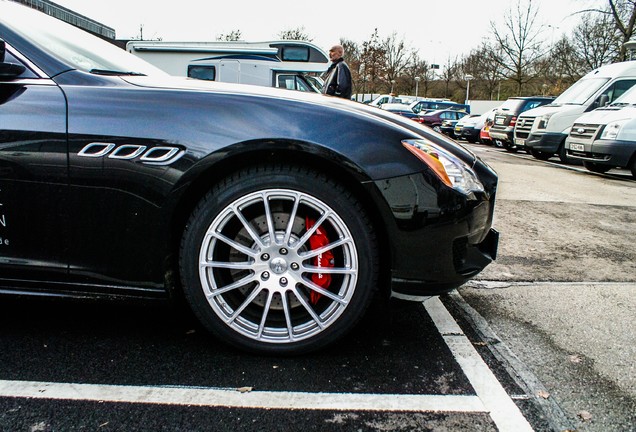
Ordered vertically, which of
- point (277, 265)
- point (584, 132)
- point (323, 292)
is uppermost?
point (584, 132)

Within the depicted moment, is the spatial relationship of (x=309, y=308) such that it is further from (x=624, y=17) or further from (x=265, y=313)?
(x=624, y=17)

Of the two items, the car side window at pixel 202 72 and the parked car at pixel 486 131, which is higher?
the car side window at pixel 202 72

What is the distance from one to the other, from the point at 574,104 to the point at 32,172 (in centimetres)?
1348

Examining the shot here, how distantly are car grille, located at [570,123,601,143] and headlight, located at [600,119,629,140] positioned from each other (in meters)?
0.16

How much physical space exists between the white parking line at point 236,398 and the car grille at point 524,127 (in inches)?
543

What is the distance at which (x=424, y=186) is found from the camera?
2.09m

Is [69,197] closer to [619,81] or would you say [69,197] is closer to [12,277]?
[12,277]

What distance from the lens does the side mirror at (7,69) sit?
205cm

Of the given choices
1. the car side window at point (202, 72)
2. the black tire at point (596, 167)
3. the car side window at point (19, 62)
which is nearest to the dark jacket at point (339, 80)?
the car side window at point (19, 62)

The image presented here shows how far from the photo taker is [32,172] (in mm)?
2062

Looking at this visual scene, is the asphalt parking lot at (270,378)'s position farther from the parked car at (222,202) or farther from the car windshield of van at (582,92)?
the car windshield of van at (582,92)

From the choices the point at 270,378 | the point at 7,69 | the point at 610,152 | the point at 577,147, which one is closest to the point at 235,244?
the point at 270,378

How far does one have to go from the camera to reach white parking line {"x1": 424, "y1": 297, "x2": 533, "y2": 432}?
1792mm

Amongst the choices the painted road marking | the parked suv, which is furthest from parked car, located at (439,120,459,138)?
the painted road marking
